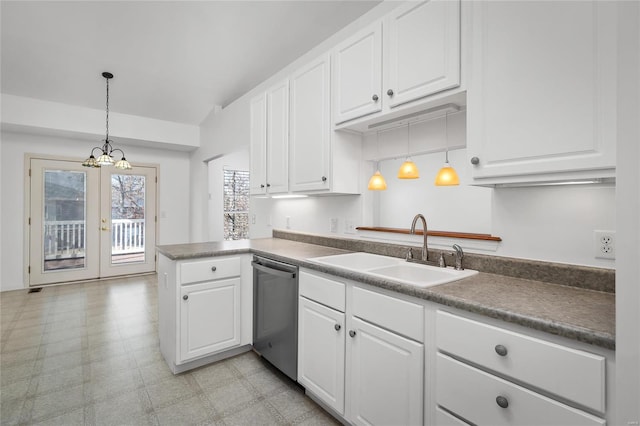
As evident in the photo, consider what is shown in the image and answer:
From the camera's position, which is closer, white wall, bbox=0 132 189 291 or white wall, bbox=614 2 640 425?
white wall, bbox=614 2 640 425

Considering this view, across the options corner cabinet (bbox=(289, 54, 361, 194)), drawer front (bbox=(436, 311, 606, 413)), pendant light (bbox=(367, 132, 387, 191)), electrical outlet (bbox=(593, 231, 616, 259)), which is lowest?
drawer front (bbox=(436, 311, 606, 413))

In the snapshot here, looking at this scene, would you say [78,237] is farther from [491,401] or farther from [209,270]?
[491,401]

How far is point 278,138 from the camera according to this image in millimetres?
2732

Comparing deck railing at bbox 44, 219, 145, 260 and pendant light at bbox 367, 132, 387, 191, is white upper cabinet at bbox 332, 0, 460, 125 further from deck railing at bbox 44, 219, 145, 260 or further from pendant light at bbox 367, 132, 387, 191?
deck railing at bbox 44, 219, 145, 260

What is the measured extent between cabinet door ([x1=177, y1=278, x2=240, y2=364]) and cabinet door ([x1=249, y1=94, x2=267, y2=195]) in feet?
3.17

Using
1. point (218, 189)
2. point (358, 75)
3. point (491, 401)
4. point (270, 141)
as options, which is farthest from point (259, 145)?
point (218, 189)

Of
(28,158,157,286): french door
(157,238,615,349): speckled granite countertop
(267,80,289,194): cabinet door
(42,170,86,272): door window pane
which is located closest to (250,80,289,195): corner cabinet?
(267,80,289,194): cabinet door

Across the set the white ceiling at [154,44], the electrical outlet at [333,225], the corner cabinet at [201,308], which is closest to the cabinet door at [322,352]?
the corner cabinet at [201,308]

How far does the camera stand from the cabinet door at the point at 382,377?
131 centimetres

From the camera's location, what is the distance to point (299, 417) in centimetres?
181

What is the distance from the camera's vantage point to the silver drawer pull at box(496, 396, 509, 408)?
103 cm

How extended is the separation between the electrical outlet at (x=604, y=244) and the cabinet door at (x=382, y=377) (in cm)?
84

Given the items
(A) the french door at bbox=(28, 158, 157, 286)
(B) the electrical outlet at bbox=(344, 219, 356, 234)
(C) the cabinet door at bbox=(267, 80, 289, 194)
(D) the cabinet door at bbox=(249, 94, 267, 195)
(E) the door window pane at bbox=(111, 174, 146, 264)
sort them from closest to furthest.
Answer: (B) the electrical outlet at bbox=(344, 219, 356, 234) → (C) the cabinet door at bbox=(267, 80, 289, 194) → (D) the cabinet door at bbox=(249, 94, 267, 195) → (A) the french door at bbox=(28, 158, 157, 286) → (E) the door window pane at bbox=(111, 174, 146, 264)

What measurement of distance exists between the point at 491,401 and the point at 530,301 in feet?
1.23
